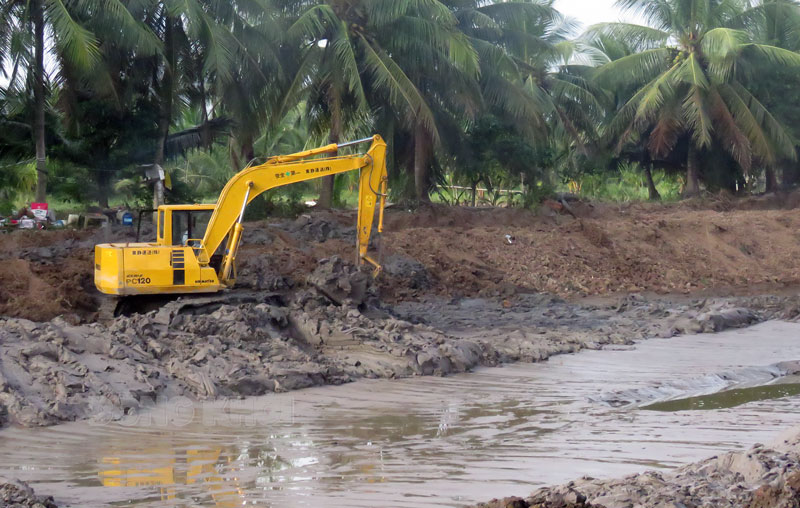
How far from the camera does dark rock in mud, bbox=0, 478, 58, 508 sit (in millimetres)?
5805

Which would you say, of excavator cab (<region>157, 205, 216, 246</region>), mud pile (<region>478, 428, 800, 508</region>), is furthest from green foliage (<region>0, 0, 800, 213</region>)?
mud pile (<region>478, 428, 800, 508</region>)

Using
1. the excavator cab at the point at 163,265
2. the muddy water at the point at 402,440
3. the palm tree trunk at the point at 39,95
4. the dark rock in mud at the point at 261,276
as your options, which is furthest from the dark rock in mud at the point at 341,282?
the palm tree trunk at the point at 39,95

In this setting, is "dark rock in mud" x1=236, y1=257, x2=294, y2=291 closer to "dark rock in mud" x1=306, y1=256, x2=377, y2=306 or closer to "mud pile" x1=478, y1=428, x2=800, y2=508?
"dark rock in mud" x1=306, y1=256, x2=377, y2=306

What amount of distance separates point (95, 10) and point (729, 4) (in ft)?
63.0

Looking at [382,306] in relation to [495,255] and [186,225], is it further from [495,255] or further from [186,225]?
[495,255]

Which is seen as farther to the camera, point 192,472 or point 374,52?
→ point 374,52

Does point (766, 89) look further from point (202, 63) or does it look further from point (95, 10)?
Result: point (95, 10)

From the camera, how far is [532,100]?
83.7 ft

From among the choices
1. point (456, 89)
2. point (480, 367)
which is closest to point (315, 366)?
point (480, 367)

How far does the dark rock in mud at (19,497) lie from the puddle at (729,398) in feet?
20.0

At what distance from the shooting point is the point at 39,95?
21.0 m

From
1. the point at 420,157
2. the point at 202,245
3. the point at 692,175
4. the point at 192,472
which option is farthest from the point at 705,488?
the point at 692,175

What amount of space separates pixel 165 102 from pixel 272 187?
1090 centimetres

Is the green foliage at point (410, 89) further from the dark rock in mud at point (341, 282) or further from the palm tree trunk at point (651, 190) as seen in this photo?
the dark rock in mud at point (341, 282)
